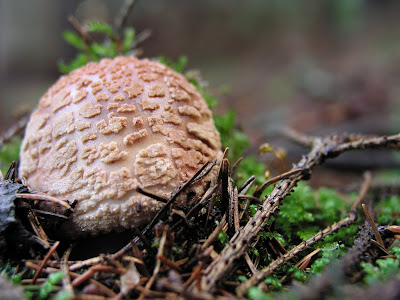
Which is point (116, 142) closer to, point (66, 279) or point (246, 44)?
point (66, 279)

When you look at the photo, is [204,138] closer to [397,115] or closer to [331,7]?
[397,115]

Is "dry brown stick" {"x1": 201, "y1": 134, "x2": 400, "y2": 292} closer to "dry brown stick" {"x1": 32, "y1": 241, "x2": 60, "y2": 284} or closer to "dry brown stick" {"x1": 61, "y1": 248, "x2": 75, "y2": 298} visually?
"dry brown stick" {"x1": 61, "y1": 248, "x2": 75, "y2": 298}

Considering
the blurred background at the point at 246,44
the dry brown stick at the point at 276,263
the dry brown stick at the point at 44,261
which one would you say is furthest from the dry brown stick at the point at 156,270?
the blurred background at the point at 246,44

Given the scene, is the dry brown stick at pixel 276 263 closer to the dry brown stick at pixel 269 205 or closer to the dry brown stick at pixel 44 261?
the dry brown stick at pixel 269 205

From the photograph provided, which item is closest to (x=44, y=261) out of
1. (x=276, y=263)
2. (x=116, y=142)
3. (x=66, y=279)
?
(x=66, y=279)

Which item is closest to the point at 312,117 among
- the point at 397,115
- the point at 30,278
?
the point at 397,115

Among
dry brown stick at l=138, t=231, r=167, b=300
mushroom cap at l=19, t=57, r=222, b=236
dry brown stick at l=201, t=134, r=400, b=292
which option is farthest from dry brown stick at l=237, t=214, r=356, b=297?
mushroom cap at l=19, t=57, r=222, b=236
